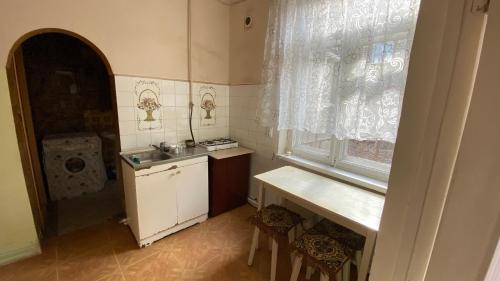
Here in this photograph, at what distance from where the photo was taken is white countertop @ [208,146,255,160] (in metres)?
2.28

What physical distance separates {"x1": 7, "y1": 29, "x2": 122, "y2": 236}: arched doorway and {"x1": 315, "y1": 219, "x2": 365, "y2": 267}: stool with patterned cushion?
2164 millimetres

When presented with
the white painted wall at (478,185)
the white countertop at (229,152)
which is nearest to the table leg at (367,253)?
the white painted wall at (478,185)

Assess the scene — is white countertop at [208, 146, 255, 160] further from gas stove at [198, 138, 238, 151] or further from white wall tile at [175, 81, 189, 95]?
white wall tile at [175, 81, 189, 95]

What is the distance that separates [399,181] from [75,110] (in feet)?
12.9

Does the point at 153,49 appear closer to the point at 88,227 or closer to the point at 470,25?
the point at 88,227

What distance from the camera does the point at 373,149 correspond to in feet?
5.43

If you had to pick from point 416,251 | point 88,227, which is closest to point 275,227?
point 416,251

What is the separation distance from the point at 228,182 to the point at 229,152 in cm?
35

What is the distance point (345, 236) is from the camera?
1433mm

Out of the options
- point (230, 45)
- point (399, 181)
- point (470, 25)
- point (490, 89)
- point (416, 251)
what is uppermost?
point (230, 45)

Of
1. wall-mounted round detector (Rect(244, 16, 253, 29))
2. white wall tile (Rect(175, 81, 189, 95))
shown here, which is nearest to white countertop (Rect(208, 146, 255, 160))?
white wall tile (Rect(175, 81, 189, 95))

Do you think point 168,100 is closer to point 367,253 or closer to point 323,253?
point 323,253

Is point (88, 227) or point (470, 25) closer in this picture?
point (470, 25)

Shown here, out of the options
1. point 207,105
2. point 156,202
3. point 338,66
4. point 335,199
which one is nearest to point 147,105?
point 207,105
